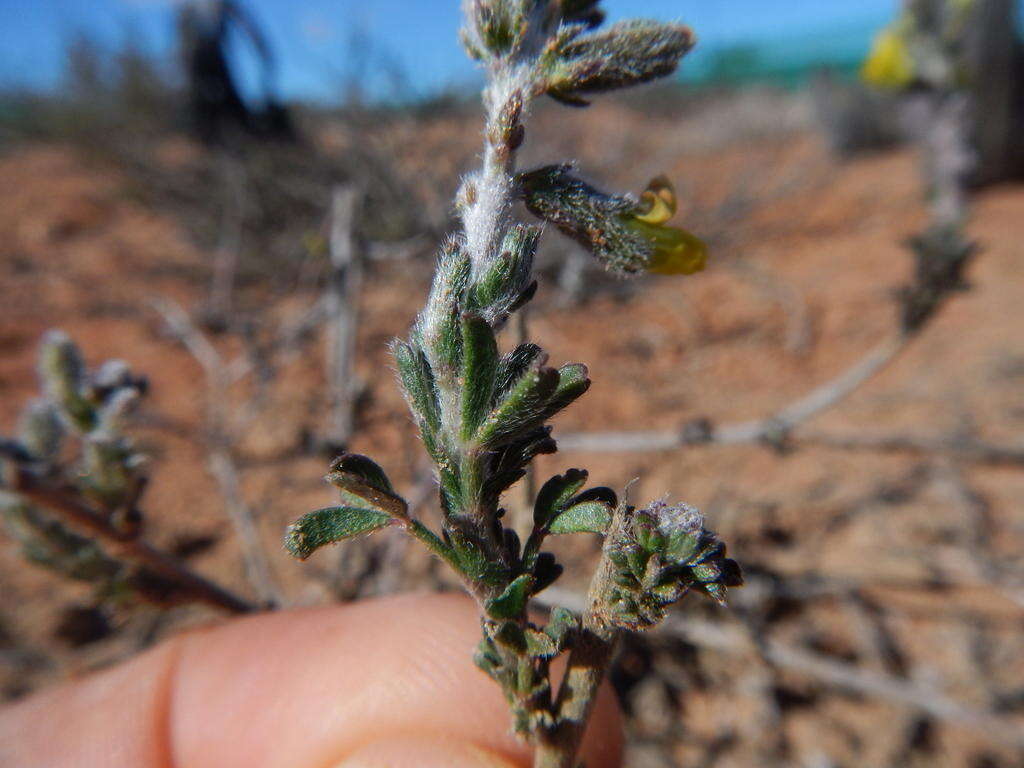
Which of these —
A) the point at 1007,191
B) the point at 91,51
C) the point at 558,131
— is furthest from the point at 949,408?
the point at 91,51

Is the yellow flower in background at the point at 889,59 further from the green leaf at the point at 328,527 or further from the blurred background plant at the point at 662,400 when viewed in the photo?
the green leaf at the point at 328,527

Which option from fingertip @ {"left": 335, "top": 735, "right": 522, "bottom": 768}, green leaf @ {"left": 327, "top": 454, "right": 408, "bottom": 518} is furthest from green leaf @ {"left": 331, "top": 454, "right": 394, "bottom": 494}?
fingertip @ {"left": 335, "top": 735, "right": 522, "bottom": 768}

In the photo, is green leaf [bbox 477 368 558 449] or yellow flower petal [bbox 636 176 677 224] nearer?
green leaf [bbox 477 368 558 449]

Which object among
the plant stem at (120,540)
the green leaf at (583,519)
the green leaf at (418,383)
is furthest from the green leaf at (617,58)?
the plant stem at (120,540)

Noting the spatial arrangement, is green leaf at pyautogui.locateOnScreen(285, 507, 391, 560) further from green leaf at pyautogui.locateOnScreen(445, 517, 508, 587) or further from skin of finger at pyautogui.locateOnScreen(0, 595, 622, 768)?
skin of finger at pyautogui.locateOnScreen(0, 595, 622, 768)

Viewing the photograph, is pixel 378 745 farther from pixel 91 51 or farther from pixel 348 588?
pixel 91 51
